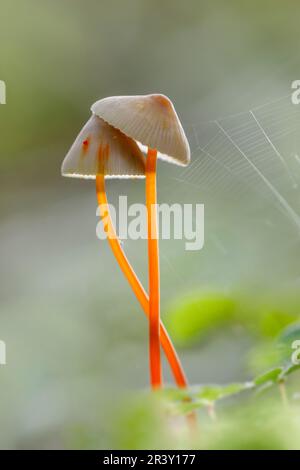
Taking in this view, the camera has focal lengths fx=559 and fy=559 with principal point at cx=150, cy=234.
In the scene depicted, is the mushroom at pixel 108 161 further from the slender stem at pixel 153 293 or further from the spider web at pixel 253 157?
the spider web at pixel 253 157

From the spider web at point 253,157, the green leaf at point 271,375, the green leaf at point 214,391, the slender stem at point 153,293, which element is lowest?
the green leaf at point 214,391

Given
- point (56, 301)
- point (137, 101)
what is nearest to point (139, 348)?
point (56, 301)

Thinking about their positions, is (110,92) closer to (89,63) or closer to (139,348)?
(89,63)

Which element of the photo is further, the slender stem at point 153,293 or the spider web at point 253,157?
the spider web at point 253,157

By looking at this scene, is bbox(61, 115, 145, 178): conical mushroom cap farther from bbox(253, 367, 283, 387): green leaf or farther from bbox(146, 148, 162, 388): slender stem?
bbox(253, 367, 283, 387): green leaf

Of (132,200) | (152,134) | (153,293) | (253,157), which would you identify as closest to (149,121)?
(152,134)

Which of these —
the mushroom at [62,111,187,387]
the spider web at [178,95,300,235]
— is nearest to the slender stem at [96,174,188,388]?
the mushroom at [62,111,187,387]

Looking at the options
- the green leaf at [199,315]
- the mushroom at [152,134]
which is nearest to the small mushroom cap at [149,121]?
the mushroom at [152,134]
